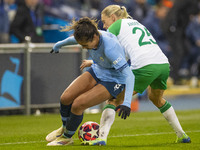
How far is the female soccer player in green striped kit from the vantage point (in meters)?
7.74

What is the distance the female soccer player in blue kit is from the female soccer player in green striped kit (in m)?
0.28

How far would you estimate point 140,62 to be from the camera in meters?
7.83

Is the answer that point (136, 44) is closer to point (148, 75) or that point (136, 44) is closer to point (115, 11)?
point (148, 75)

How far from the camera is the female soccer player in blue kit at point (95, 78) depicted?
720cm

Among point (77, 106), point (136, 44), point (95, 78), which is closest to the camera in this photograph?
point (77, 106)

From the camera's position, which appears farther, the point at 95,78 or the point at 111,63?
the point at 95,78

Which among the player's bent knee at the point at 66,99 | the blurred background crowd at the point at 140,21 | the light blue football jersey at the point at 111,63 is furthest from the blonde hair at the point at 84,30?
the blurred background crowd at the point at 140,21

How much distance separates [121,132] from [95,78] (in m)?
2.42

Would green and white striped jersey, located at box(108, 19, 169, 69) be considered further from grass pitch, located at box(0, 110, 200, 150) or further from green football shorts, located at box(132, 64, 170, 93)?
grass pitch, located at box(0, 110, 200, 150)

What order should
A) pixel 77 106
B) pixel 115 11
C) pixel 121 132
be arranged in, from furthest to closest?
pixel 121 132 < pixel 115 11 < pixel 77 106

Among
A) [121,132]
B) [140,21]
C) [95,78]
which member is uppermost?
[95,78]

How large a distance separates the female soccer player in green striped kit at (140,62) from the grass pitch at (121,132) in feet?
1.22

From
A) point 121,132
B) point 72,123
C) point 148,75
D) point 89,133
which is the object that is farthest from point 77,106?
point 121,132

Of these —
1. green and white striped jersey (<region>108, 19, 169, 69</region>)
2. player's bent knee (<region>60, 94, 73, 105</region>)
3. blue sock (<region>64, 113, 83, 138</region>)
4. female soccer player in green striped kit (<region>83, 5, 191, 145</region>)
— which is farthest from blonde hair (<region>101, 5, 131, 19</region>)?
blue sock (<region>64, 113, 83, 138</region>)
